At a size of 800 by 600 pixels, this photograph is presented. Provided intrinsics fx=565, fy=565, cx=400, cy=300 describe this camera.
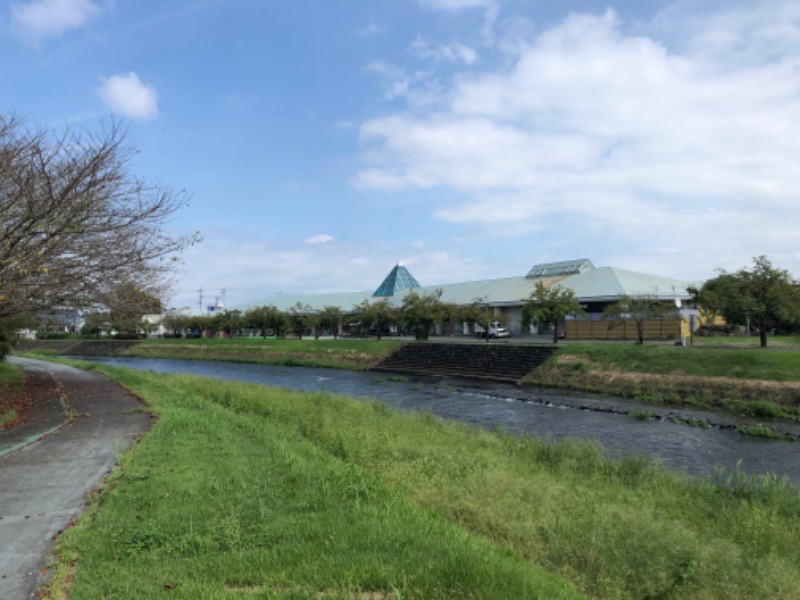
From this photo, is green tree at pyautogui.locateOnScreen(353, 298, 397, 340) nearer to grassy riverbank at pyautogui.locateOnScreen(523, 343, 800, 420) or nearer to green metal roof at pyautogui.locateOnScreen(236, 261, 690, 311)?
green metal roof at pyautogui.locateOnScreen(236, 261, 690, 311)

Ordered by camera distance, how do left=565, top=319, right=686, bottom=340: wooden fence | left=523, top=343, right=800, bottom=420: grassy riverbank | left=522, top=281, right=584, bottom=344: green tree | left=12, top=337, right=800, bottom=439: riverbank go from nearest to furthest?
left=12, top=337, right=800, bottom=439: riverbank, left=523, top=343, right=800, bottom=420: grassy riverbank, left=522, top=281, right=584, bottom=344: green tree, left=565, top=319, right=686, bottom=340: wooden fence

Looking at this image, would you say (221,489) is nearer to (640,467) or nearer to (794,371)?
(640,467)

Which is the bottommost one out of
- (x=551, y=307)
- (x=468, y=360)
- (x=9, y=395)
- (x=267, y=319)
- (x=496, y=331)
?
(x=468, y=360)

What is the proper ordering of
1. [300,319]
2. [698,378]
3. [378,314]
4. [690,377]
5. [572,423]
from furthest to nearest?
[300,319] → [378,314] → [690,377] → [698,378] → [572,423]

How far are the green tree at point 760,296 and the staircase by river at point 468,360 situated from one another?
9912 millimetres

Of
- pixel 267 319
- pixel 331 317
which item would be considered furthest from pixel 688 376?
pixel 267 319

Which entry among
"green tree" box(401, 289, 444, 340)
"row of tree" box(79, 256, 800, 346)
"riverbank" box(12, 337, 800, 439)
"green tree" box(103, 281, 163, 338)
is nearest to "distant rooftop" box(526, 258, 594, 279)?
"row of tree" box(79, 256, 800, 346)

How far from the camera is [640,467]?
36.0 ft

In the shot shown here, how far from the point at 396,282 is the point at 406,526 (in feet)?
270

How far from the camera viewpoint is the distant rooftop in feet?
198

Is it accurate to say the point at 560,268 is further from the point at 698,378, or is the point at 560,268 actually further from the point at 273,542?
the point at 273,542

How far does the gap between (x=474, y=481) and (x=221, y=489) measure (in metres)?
3.52

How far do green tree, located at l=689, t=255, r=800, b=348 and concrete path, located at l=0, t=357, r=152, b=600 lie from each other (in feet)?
89.3

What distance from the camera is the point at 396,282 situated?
87562 millimetres
